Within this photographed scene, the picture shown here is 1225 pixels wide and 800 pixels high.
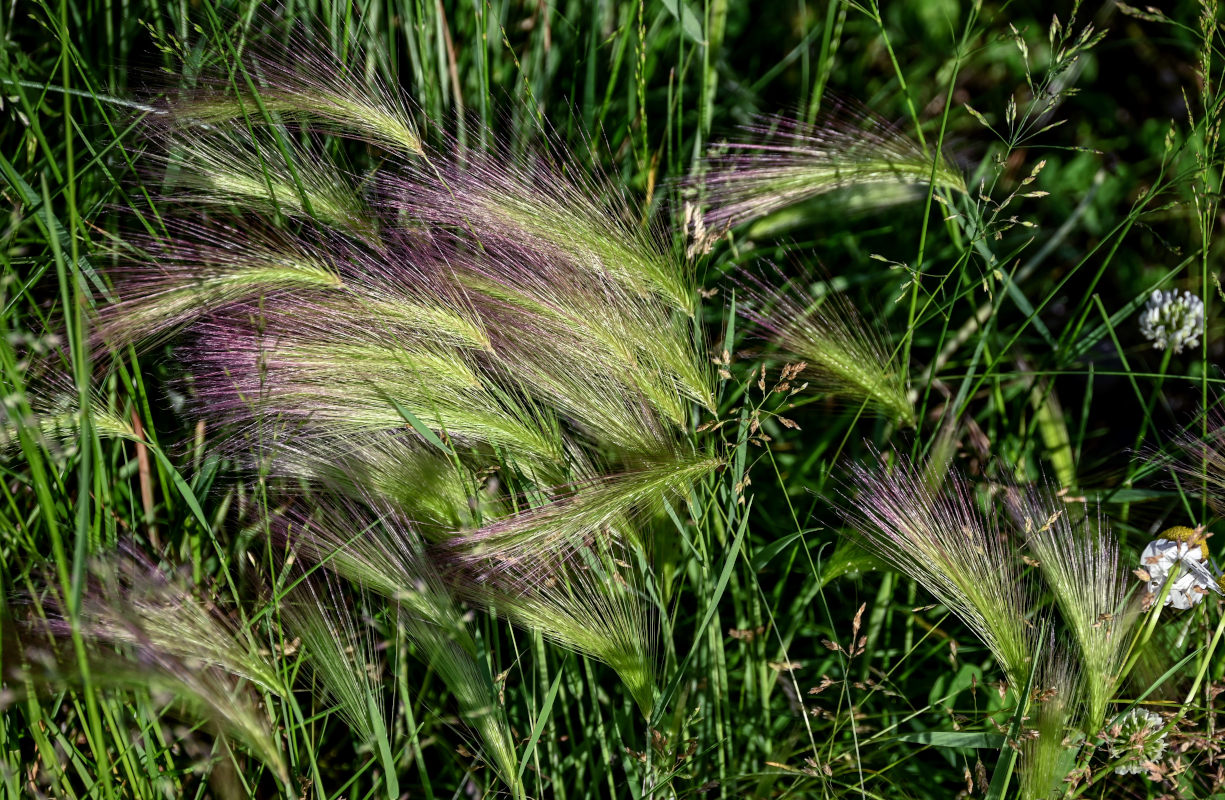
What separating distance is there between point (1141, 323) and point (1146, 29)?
1084 millimetres

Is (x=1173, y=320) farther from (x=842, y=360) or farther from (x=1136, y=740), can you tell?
(x=1136, y=740)

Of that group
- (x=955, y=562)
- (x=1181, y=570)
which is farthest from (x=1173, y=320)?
(x=955, y=562)

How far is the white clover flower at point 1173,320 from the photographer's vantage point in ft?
4.75

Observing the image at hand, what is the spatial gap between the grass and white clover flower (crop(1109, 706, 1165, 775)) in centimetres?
1

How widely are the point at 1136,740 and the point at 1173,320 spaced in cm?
74

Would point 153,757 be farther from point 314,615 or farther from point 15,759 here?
point 314,615

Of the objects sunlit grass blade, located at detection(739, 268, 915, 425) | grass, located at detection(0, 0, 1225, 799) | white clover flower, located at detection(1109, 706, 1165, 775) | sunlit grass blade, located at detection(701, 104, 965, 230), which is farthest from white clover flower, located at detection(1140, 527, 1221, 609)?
sunlit grass blade, located at detection(701, 104, 965, 230)

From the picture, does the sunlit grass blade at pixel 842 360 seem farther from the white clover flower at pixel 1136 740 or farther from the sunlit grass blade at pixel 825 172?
the white clover flower at pixel 1136 740

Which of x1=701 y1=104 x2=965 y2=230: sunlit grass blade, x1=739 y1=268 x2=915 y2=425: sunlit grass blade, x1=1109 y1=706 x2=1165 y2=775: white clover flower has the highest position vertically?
x1=701 y1=104 x2=965 y2=230: sunlit grass blade

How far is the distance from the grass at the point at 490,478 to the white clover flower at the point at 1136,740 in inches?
0.5

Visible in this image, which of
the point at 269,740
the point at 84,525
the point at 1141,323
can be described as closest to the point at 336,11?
the point at 84,525

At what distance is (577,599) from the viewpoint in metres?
1.12

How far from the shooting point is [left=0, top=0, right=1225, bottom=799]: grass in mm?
1061

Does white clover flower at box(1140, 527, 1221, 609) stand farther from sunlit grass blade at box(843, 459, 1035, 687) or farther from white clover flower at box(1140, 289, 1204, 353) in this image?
white clover flower at box(1140, 289, 1204, 353)
